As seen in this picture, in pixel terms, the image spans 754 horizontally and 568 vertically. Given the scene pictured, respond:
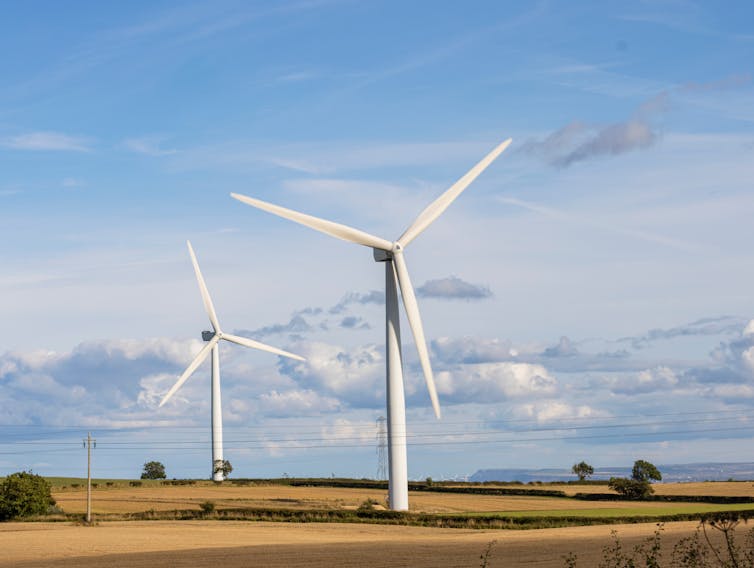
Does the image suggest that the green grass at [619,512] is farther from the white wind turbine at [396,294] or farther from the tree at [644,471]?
the tree at [644,471]

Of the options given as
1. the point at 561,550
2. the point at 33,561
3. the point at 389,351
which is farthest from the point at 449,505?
the point at 33,561

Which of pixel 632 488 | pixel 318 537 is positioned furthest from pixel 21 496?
pixel 632 488

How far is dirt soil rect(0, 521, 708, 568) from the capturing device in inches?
2117

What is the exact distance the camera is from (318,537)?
7269 centimetres

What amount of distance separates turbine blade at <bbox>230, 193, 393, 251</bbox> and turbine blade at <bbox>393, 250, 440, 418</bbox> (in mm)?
2030

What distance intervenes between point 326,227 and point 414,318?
11.5 metres

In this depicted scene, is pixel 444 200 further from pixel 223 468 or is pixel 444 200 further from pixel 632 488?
pixel 223 468

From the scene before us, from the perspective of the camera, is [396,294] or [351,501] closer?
[396,294]

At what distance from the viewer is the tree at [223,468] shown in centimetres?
16012

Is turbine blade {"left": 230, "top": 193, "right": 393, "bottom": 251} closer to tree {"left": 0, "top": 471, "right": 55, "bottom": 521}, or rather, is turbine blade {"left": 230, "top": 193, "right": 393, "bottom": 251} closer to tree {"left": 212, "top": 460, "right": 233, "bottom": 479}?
tree {"left": 0, "top": 471, "right": 55, "bottom": 521}

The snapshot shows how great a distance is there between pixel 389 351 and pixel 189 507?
2900 centimetres

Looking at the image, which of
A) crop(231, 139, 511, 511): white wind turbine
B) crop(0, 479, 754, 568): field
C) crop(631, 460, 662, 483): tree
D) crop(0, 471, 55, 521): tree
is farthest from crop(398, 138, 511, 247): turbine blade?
crop(631, 460, 662, 483): tree

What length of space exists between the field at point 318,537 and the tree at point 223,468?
32.9 m

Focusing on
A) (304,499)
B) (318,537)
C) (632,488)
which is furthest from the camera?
(632,488)
